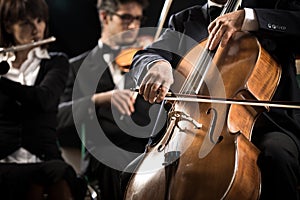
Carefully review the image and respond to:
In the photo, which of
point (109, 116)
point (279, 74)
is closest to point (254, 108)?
point (279, 74)

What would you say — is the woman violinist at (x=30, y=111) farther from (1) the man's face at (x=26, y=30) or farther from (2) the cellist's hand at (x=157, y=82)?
(2) the cellist's hand at (x=157, y=82)

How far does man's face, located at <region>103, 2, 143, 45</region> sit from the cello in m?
0.80

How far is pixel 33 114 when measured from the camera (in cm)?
190

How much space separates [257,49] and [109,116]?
904mm

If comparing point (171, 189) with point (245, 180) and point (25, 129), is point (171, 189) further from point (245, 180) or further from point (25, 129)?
point (25, 129)

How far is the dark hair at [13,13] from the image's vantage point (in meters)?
1.93

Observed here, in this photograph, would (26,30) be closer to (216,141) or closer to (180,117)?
(180,117)

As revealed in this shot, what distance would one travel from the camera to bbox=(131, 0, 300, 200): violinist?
3.70 ft

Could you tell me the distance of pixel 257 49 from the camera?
1148 millimetres

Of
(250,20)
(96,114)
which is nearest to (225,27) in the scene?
(250,20)

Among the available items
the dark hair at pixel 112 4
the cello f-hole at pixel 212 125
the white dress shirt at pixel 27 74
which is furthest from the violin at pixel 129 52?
the cello f-hole at pixel 212 125

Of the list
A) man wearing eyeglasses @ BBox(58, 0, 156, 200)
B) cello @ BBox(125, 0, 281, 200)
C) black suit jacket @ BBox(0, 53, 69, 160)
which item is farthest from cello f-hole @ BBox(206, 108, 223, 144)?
black suit jacket @ BBox(0, 53, 69, 160)

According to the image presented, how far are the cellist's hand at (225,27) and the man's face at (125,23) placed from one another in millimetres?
837

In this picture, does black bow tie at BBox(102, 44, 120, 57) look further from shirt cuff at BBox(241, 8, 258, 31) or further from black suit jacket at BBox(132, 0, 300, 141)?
shirt cuff at BBox(241, 8, 258, 31)
